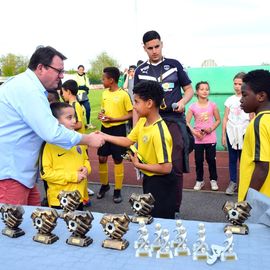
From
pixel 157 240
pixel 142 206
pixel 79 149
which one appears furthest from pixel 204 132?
pixel 157 240

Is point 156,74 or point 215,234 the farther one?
point 156,74

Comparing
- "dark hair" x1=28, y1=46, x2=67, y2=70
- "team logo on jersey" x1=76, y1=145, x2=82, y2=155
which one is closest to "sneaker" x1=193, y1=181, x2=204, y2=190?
"team logo on jersey" x1=76, y1=145, x2=82, y2=155

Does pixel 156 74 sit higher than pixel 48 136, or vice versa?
pixel 156 74

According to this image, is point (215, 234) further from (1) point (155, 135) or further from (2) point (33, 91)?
(2) point (33, 91)

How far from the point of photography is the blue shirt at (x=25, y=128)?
2242 millimetres

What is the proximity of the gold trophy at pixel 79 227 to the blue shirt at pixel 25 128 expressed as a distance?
0.85 m

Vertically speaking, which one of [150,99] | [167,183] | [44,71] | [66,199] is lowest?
[167,183]

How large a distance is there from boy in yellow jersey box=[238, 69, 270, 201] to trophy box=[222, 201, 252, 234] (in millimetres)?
714

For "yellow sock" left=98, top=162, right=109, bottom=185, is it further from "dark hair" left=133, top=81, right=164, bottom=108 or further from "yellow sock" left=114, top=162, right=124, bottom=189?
"dark hair" left=133, top=81, right=164, bottom=108

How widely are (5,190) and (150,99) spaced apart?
1225 millimetres

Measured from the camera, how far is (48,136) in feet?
7.33

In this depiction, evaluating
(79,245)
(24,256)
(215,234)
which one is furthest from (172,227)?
(24,256)

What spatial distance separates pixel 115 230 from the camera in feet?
4.68

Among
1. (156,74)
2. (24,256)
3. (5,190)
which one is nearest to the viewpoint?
(24,256)
